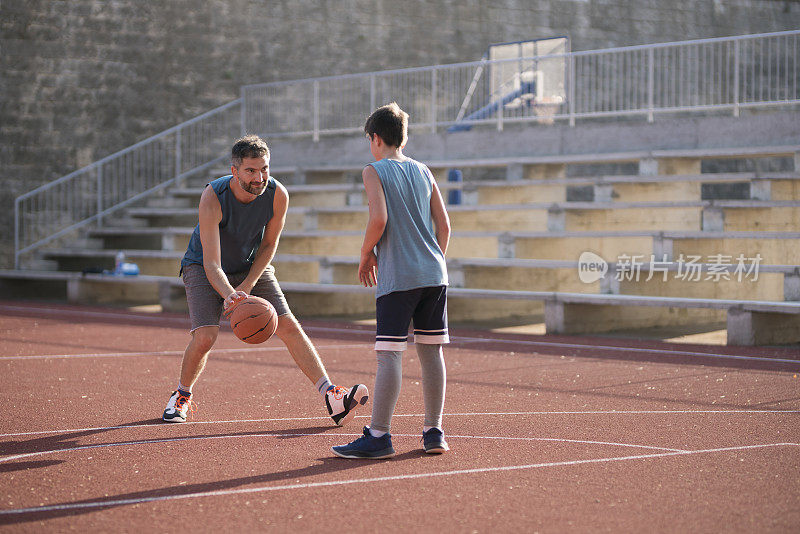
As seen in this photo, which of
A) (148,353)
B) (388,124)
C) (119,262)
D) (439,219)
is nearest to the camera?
(388,124)

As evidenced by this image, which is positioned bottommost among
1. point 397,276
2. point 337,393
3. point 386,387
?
point 337,393

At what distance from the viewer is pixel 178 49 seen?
21141 millimetres

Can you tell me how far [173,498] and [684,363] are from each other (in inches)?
250

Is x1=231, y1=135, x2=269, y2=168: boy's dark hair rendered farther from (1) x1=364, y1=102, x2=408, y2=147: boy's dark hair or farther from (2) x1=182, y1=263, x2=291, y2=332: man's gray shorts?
(1) x1=364, y1=102, x2=408, y2=147: boy's dark hair

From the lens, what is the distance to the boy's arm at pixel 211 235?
6621 millimetres

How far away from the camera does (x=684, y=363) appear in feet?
33.0

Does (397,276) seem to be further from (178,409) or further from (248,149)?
(178,409)

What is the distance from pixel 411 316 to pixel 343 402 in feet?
3.62

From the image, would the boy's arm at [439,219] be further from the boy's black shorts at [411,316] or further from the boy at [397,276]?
the boy's black shorts at [411,316]

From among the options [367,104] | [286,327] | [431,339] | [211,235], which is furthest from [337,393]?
[367,104]

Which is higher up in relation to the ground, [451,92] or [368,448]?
[451,92]

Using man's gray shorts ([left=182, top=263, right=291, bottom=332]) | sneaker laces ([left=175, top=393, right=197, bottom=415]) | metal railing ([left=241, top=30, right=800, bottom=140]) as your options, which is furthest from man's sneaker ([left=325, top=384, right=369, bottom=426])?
metal railing ([left=241, top=30, right=800, bottom=140])

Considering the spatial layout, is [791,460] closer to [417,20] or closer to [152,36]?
[152,36]

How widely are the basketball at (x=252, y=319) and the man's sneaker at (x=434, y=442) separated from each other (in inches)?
50.5
